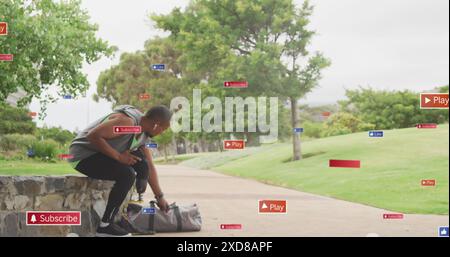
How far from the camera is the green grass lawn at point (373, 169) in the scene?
12.1 m

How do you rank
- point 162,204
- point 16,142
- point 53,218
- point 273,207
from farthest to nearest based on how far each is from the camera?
point 273,207, point 16,142, point 162,204, point 53,218

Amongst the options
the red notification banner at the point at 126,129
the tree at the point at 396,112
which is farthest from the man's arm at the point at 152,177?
the tree at the point at 396,112

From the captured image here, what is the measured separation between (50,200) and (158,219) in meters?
1.21

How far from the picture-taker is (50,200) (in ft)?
20.1

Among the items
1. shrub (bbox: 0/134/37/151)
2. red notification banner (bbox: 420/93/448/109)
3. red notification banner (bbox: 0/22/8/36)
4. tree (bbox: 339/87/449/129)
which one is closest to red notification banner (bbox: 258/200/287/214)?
red notification banner (bbox: 420/93/448/109)

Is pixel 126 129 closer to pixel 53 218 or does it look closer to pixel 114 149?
pixel 114 149

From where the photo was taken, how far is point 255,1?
2045cm

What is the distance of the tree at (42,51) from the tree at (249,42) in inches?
355

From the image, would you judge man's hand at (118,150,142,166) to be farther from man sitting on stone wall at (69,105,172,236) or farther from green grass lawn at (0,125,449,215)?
green grass lawn at (0,125,449,215)

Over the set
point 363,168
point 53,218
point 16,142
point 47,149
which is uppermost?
point 16,142

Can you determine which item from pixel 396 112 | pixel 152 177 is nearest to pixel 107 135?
pixel 152 177

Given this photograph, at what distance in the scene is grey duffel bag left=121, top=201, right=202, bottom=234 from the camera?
259 inches
